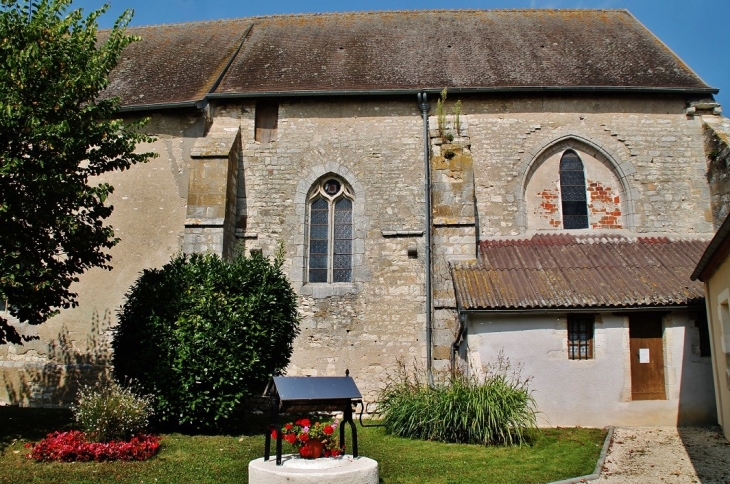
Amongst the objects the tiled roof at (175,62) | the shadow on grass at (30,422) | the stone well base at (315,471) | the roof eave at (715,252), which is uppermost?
the tiled roof at (175,62)

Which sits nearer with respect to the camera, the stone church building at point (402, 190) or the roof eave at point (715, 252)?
the roof eave at point (715, 252)

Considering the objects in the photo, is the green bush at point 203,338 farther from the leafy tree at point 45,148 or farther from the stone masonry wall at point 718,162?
the stone masonry wall at point 718,162

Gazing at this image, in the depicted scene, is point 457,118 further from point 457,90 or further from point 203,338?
point 203,338

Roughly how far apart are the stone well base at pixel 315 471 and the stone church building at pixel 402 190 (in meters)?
5.50

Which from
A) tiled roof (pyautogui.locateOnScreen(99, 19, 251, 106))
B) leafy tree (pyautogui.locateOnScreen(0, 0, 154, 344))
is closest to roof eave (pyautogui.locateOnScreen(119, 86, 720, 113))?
tiled roof (pyautogui.locateOnScreen(99, 19, 251, 106))

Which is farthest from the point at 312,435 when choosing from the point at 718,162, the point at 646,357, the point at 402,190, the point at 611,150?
the point at 718,162

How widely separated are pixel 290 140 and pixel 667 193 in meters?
8.57

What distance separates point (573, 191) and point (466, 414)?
7013 millimetres

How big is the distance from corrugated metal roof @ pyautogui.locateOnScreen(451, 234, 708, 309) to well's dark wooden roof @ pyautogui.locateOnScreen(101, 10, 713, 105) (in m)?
3.56

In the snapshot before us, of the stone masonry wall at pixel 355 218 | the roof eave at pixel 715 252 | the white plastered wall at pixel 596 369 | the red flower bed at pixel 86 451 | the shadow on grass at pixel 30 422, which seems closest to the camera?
the red flower bed at pixel 86 451

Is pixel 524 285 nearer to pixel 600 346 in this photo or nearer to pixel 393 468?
pixel 600 346

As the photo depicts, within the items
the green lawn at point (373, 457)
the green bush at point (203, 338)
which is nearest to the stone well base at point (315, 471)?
the green lawn at point (373, 457)

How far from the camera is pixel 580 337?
1084cm

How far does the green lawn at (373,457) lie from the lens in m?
6.92
